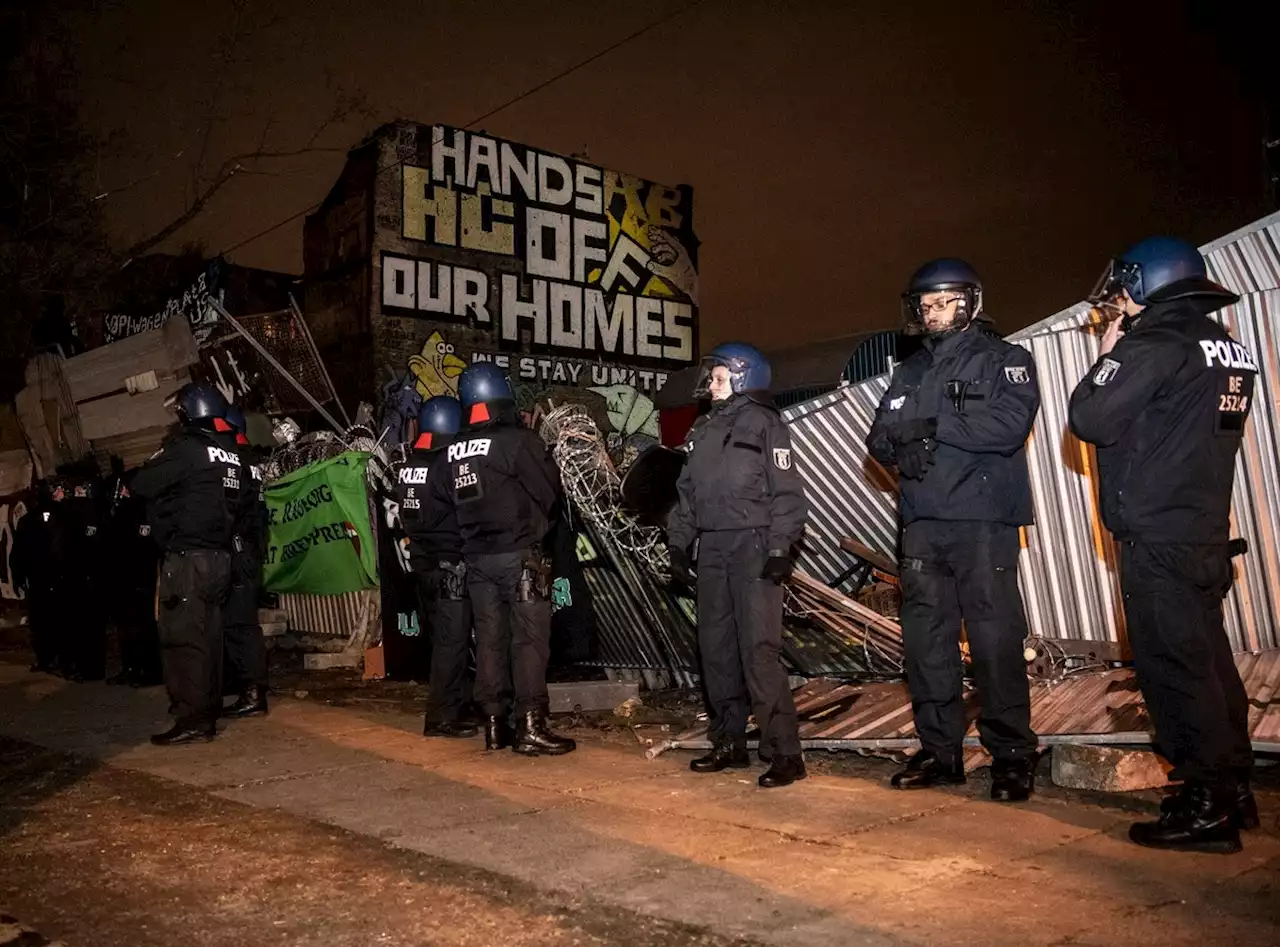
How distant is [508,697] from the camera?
670 centimetres

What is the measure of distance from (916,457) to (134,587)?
25.1ft

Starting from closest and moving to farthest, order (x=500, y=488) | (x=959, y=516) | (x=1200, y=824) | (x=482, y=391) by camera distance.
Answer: (x=1200, y=824)
(x=959, y=516)
(x=500, y=488)
(x=482, y=391)

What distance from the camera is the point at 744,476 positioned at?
5.59 meters

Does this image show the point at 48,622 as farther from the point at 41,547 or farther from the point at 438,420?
the point at 438,420

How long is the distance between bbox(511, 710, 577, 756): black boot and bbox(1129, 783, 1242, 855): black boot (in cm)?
324

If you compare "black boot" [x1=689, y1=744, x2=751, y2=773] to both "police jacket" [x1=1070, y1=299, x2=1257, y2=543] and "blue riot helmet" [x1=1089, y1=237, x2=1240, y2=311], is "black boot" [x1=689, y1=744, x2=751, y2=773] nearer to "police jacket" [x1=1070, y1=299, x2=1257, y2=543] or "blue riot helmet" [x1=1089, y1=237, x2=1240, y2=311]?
"police jacket" [x1=1070, y1=299, x2=1257, y2=543]

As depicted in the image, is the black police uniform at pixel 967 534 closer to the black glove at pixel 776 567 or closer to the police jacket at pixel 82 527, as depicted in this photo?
the black glove at pixel 776 567

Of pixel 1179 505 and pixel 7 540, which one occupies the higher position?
pixel 7 540

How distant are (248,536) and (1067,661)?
5.62 m

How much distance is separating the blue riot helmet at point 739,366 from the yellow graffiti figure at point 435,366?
14.1m

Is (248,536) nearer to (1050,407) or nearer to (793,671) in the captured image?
(793,671)

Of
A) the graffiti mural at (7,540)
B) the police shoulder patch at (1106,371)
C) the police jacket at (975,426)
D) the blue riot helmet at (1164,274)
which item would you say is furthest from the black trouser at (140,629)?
the graffiti mural at (7,540)

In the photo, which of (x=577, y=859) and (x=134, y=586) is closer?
(x=577, y=859)

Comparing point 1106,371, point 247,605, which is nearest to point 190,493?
point 247,605
